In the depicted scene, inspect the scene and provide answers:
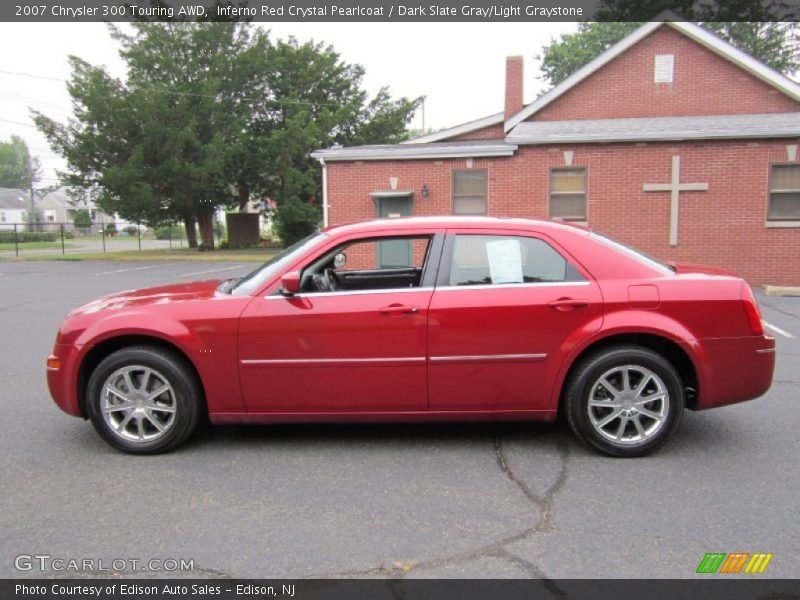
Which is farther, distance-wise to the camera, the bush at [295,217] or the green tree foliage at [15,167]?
the green tree foliage at [15,167]

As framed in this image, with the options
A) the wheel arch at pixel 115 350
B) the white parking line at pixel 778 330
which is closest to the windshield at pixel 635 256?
the wheel arch at pixel 115 350

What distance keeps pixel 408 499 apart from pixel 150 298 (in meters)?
2.31

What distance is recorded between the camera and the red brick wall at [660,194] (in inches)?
549

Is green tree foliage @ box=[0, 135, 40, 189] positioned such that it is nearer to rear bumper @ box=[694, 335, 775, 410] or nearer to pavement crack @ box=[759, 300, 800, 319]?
pavement crack @ box=[759, 300, 800, 319]

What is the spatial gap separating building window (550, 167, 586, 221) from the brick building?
2 centimetres

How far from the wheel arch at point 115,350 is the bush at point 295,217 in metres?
24.7

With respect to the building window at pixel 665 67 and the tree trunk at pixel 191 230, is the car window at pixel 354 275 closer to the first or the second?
the building window at pixel 665 67

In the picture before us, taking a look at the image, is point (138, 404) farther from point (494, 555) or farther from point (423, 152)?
point (423, 152)

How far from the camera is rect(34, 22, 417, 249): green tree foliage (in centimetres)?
2655

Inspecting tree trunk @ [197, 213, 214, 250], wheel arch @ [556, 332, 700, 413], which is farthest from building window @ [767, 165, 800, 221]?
tree trunk @ [197, 213, 214, 250]

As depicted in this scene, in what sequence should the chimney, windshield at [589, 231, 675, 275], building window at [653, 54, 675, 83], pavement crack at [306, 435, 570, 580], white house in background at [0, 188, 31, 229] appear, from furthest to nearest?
white house in background at [0, 188, 31, 229] → the chimney → building window at [653, 54, 675, 83] → windshield at [589, 231, 675, 275] → pavement crack at [306, 435, 570, 580]
